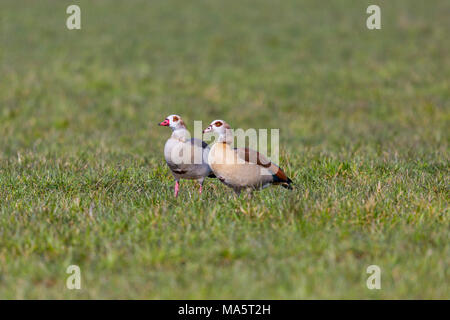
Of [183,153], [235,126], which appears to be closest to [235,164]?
[183,153]

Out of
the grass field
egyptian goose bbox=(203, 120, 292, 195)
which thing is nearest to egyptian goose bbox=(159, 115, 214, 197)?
egyptian goose bbox=(203, 120, 292, 195)

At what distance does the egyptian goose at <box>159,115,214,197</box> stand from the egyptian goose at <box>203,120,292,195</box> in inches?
9.0

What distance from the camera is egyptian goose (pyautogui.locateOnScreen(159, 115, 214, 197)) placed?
21.6ft

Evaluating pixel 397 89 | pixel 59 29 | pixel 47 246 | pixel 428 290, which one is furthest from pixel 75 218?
pixel 59 29

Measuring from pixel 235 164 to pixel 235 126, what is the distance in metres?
9.66

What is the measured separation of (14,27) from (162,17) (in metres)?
7.31

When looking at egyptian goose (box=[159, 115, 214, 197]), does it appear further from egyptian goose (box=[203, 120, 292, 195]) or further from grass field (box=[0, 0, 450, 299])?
grass field (box=[0, 0, 450, 299])

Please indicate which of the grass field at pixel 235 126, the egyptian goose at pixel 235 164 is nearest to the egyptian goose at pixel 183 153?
the egyptian goose at pixel 235 164

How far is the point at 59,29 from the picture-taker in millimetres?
25172

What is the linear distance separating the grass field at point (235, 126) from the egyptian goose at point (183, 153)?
1.08 ft

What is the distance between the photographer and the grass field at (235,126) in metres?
5.03

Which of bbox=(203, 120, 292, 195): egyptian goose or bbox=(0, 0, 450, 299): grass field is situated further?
bbox=(203, 120, 292, 195): egyptian goose

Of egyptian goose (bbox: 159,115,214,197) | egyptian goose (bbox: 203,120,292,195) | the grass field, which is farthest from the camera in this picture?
egyptian goose (bbox: 159,115,214,197)

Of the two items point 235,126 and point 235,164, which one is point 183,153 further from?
point 235,126
